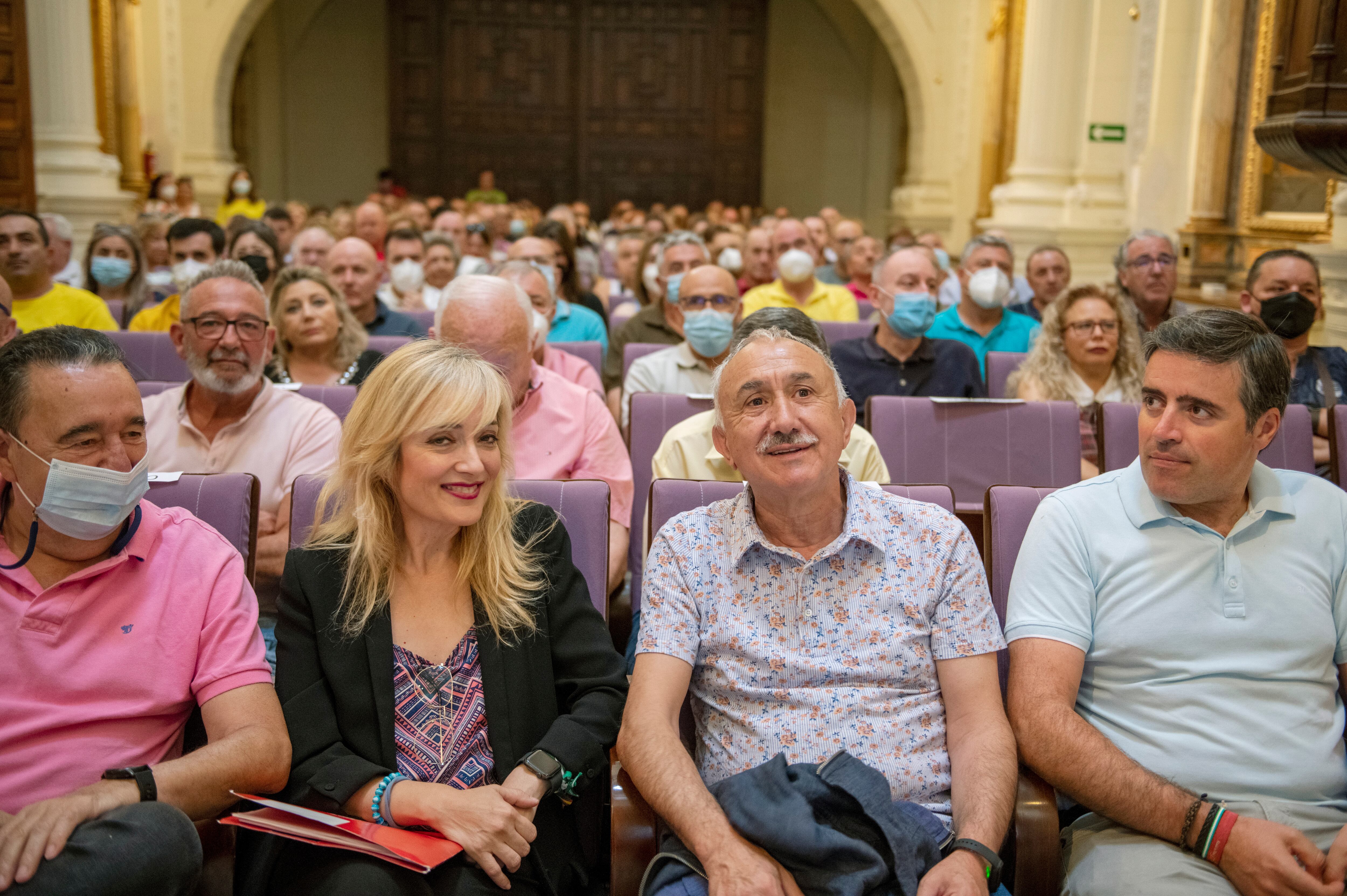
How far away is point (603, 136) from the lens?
18.4 m

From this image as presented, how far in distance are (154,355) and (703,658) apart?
3.18 meters

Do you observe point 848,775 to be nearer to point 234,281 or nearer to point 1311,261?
point 234,281

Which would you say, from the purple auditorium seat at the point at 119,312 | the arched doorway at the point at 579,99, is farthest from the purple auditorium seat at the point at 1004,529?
the arched doorway at the point at 579,99

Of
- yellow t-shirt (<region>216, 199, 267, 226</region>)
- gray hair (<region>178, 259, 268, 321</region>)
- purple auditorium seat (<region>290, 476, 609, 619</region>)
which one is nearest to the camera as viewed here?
purple auditorium seat (<region>290, 476, 609, 619</region>)

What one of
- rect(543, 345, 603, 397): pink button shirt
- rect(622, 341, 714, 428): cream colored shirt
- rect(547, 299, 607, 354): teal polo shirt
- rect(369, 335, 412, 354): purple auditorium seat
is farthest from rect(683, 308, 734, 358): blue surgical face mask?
rect(547, 299, 607, 354): teal polo shirt

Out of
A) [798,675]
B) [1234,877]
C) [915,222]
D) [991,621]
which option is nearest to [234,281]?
[798,675]

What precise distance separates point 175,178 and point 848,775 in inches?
464

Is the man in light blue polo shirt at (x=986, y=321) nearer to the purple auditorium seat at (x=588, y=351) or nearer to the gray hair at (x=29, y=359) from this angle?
the purple auditorium seat at (x=588, y=351)

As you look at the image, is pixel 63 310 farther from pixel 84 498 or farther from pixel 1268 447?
pixel 1268 447

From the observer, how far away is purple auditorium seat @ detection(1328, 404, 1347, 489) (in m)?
Result: 3.36

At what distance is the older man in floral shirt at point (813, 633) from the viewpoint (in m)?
1.92

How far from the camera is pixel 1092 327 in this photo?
13.1ft

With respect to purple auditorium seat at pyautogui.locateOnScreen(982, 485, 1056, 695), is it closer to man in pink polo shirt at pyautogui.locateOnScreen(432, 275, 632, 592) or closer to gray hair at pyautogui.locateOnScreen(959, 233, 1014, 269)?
man in pink polo shirt at pyautogui.locateOnScreen(432, 275, 632, 592)

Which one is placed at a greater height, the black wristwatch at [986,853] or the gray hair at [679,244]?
the gray hair at [679,244]
